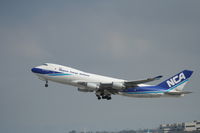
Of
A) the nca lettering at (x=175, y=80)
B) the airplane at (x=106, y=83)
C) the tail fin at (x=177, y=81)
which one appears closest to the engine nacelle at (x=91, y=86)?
the airplane at (x=106, y=83)

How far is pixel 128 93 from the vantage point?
244ft

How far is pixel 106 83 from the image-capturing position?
70.4 m

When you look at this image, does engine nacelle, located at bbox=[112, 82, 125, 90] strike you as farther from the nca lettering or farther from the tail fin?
the nca lettering

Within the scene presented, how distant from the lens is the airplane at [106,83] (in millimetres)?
69438

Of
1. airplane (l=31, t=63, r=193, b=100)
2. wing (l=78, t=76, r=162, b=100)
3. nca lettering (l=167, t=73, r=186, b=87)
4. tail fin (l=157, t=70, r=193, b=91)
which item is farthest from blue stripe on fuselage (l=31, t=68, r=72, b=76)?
nca lettering (l=167, t=73, r=186, b=87)

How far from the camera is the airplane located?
69.4 m

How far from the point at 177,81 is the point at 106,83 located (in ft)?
59.0

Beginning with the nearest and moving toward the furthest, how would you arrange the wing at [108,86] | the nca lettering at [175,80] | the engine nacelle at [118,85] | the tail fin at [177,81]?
the wing at [108,86]
the engine nacelle at [118,85]
the tail fin at [177,81]
the nca lettering at [175,80]

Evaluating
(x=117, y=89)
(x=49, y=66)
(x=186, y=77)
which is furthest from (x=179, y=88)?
(x=49, y=66)

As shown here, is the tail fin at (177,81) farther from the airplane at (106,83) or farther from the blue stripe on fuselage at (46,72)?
the blue stripe on fuselage at (46,72)

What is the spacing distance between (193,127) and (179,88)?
5931 cm

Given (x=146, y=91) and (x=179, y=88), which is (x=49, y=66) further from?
(x=179, y=88)

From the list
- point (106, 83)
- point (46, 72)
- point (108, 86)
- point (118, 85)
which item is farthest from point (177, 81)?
point (46, 72)

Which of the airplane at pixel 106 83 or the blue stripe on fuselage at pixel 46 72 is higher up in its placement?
the blue stripe on fuselage at pixel 46 72
